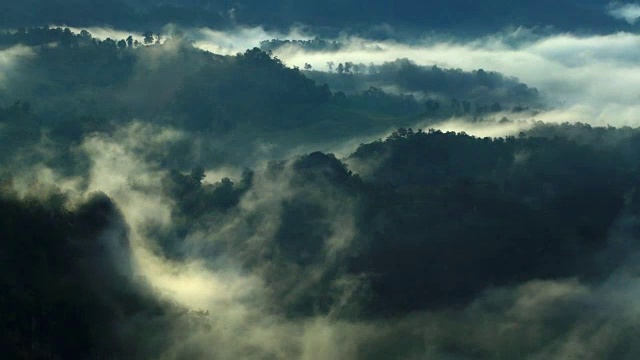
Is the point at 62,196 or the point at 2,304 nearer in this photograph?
the point at 2,304

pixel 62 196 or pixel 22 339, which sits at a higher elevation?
pixel 62 196

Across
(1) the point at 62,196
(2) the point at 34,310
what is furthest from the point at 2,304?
(1) the point at 62,196

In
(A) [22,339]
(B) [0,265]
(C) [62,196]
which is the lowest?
(A) [22,339]

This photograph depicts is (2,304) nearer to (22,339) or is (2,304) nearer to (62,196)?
(22,339)

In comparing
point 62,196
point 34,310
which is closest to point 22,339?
point 34,310

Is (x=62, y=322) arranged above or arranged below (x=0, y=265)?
below

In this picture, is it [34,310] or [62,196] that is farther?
[62,196]

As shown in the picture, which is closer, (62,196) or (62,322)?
(62,322)

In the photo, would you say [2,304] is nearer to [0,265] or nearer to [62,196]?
[0,265]
